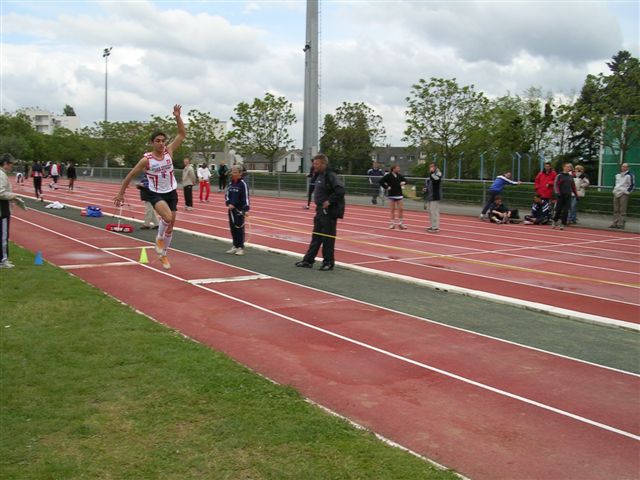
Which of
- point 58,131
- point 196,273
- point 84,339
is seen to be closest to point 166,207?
point 196,273

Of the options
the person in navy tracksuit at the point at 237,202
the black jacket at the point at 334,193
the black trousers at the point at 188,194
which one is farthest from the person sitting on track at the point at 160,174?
the black trousers at the point at 188,194

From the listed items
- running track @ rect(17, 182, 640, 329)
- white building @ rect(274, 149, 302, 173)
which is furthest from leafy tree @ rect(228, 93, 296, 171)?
white building @ rect(274, 149, 302, 173)

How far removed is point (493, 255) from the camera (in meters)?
14.0

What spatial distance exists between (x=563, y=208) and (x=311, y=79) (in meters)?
18.5

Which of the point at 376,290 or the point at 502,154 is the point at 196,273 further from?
the point at 502,154

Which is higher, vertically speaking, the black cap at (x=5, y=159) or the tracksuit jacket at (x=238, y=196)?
the black cap at (x=5, y=159)

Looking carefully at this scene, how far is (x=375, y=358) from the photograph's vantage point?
6.24 m

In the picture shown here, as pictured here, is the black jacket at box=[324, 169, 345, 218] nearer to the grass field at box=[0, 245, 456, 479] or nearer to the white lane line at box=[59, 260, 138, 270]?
the white lane line at box=[59, 260, 138, 270]

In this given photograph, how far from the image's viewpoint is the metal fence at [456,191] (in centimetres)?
2225

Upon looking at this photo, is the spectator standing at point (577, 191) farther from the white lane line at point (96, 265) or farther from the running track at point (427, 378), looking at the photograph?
the white lane line at point (96, 265)

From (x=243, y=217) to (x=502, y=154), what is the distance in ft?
106

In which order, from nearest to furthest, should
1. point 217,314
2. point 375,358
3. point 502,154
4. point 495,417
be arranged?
point 495,417 → point 375,358 → point 217,314 → point 502,154

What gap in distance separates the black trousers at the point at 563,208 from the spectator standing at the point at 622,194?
4.59 feet

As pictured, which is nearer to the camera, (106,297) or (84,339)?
(84,339)
